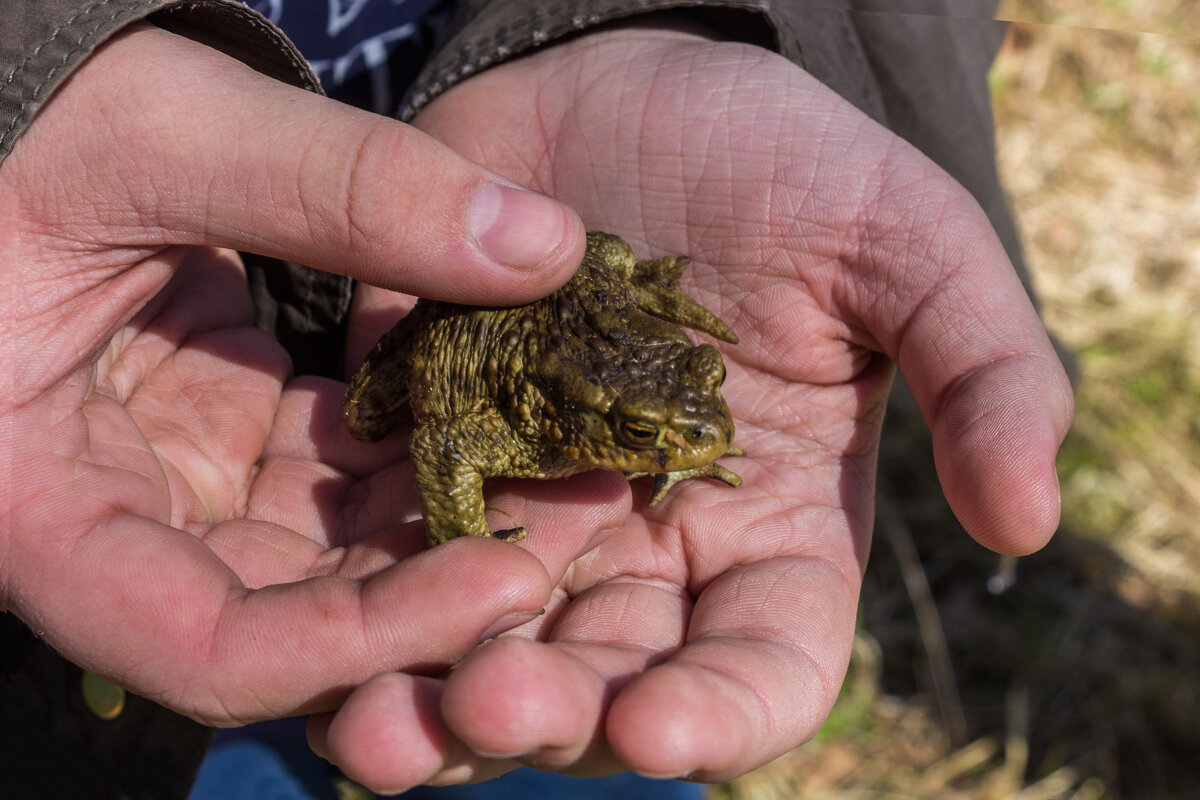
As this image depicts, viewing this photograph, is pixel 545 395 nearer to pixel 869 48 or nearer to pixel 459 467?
pixel 459 467

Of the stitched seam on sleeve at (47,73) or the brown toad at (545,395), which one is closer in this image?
the stitched seam on sleeve at (47,73)

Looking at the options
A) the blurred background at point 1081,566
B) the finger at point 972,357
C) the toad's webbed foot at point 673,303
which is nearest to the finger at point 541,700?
the finger at point 972,357

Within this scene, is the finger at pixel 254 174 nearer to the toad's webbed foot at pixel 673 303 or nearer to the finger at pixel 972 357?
the toad's webbed foot at pixel 673 303

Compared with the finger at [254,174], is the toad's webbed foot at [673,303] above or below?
below

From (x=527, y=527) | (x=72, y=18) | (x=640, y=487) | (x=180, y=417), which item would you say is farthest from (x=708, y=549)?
(x=72, y=18)

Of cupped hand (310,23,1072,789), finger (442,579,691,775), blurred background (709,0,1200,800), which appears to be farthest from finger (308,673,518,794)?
blurred background (709,0,1200,800)

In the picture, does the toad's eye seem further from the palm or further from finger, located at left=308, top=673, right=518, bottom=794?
finger, located at left=308, top=673, right=518, bottom=794

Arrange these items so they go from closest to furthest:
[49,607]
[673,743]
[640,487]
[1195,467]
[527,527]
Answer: [673,743]
[49,607]
[527,527]
[640,487]
[1195,467]

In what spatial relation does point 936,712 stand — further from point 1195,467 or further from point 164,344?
point 164,344
